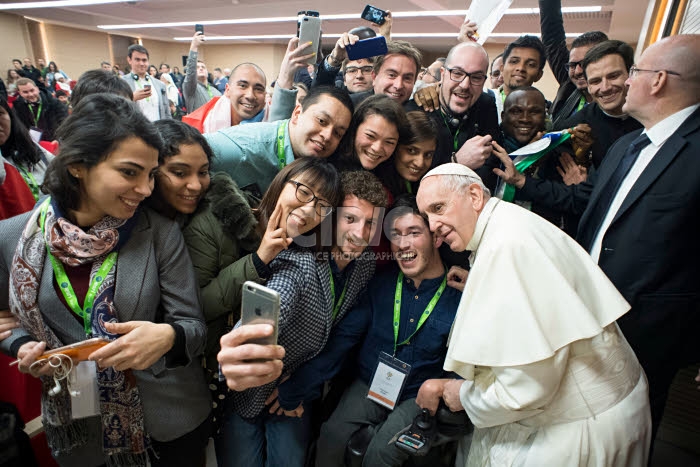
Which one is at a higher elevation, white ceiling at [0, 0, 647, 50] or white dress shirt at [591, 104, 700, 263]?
white ceiling at [0, 0, 647, 50]

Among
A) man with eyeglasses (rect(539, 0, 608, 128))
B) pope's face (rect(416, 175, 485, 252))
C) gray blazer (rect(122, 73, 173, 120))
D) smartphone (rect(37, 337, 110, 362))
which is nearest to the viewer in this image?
smartphone (rect(37, 337, 110, 362))

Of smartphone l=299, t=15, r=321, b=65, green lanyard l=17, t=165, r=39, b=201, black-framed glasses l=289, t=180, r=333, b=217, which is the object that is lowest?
green lanyard l=17, t=165, r=39, b=201

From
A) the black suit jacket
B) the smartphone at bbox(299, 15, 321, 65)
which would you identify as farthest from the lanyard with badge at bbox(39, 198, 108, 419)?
the black suit jacket

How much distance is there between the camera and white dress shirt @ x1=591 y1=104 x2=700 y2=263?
1937mm

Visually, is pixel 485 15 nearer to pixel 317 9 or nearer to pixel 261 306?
pixel 261 306

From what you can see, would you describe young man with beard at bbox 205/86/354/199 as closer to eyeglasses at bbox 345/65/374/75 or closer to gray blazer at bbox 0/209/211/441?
gray blazer at bbox 0/209/211/441

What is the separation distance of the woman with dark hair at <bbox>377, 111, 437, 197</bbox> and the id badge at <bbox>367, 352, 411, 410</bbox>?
3.52 feet

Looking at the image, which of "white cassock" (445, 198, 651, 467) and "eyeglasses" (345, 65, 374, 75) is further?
"eyeglasses" (345, 65, 374, 75)

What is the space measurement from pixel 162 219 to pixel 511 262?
148 cm

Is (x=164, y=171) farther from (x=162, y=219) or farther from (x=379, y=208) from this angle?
(x=379, y=208)

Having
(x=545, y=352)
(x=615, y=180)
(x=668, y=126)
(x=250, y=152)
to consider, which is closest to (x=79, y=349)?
(x=250, y=152)

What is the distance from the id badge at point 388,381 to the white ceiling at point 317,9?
385 inches

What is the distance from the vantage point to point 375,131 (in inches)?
87.7

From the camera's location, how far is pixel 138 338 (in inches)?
53.1
